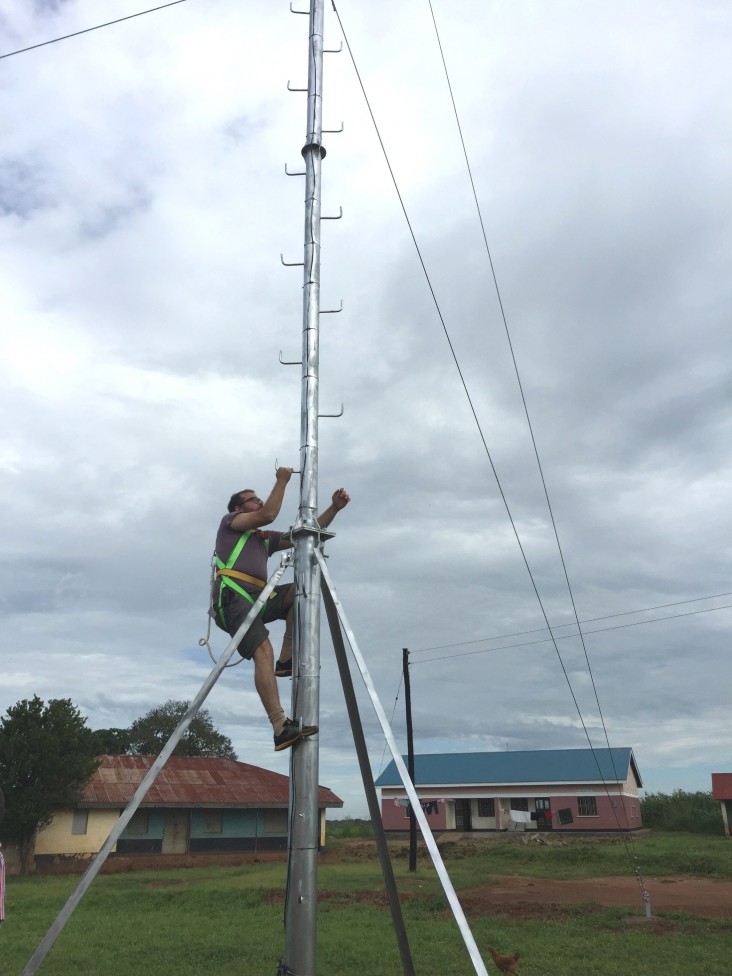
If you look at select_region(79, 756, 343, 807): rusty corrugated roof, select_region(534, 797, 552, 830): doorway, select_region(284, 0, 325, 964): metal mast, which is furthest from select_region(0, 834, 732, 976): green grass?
select_region(534, 797, 552, 830): doorway

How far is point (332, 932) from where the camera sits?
16.1 meters

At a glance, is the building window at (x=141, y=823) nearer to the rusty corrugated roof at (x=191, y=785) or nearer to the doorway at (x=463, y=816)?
the rusty corrugated roof at (x=191, y=785)

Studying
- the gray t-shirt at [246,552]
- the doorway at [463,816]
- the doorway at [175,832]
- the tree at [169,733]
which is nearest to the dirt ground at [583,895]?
the doorway at [175,832]

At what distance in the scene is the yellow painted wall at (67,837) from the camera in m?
31.8

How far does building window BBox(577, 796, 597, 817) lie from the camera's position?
48156 millimetres

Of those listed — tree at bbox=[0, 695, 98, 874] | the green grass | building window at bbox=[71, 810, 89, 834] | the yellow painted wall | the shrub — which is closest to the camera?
the green grass

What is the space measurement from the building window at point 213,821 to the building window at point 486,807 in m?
20.3

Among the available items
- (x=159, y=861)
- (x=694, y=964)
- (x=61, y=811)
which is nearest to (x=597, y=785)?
(x=159, y=861)

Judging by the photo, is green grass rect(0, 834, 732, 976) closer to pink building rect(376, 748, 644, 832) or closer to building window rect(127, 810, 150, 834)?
building window rect(127, 810, 150, 834)

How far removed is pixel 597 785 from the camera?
48.3 metres

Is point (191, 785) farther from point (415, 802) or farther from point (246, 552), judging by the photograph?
point (415, 802)

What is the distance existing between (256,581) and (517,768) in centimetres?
5080

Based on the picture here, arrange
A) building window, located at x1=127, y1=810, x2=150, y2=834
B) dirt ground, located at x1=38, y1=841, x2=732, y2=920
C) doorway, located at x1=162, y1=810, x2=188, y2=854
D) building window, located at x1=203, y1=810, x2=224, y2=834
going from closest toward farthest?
dirt ground, located at x1=38, y1=841, x2=732, y2=920 < building window, located at x1=127, y1=810, x2=150, y2=834 < doorway, located at x1=162, y1=810, x2=188, y2=854 < building window, located at x1=203, y1=810, x2=224, y2=834

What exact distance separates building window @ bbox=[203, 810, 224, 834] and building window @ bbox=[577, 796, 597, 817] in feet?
75.8
